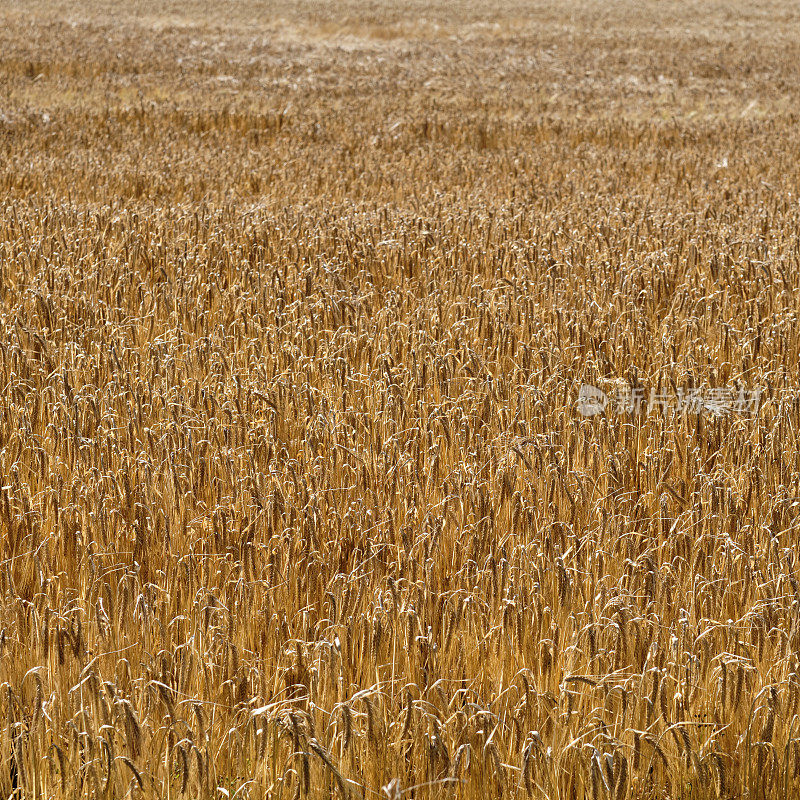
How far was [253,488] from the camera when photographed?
105 inches

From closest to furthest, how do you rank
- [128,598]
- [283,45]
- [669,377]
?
1. [128,598]
2. [669,377]
3. [283,45]

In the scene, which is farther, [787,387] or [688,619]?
[787,387]

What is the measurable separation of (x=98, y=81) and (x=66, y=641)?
15644mm

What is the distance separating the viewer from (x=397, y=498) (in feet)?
8.98

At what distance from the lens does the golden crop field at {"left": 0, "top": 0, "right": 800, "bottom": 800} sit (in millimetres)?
1807

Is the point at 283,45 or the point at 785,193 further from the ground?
the point at 283,45

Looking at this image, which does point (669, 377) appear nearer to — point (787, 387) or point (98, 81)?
point (787, 387)

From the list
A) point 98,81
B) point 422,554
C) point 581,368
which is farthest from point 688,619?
point 98,81

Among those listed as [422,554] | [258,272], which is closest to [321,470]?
[422,554]

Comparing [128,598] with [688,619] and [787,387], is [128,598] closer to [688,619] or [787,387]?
[688,619]

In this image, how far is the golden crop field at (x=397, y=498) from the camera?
1807mm

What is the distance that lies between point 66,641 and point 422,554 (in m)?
0.89

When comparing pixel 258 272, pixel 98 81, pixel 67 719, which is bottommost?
pixel 67 719

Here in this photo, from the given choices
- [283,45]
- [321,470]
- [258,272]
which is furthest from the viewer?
[283,45]
